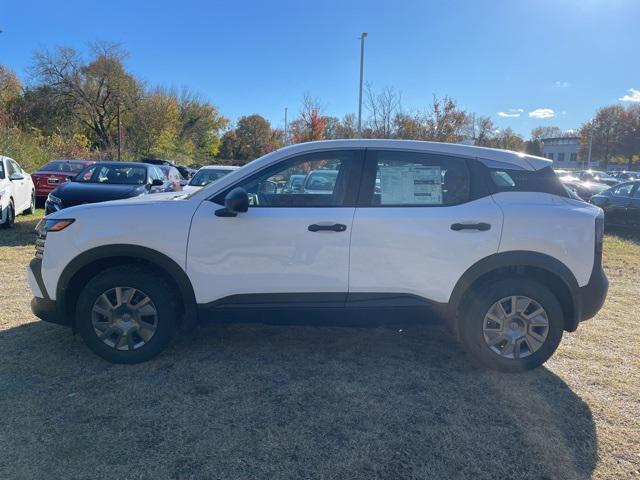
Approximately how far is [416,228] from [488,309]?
0.87 metres

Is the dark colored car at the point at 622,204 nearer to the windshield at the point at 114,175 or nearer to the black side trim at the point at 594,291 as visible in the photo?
the black side trim at the point at 594,291

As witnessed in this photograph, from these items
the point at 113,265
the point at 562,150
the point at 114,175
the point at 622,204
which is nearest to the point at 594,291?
the point at 113,265

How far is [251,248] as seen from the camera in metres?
3.54

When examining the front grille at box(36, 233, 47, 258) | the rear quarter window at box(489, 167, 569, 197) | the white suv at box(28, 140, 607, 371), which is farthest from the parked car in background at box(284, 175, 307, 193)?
the front grille at box(36, 233, 47, 258)

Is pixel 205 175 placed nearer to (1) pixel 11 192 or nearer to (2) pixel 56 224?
(1) pixel 11 192

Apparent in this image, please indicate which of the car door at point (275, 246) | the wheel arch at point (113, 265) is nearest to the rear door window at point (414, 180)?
the car door at point (275, 246)

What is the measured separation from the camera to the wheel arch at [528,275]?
358 centimetres

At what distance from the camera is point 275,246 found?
139 inches

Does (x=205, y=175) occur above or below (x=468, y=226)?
above

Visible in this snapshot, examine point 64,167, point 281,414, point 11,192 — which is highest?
point 64,167

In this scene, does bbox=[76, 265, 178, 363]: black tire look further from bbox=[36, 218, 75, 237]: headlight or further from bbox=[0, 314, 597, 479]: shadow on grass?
bbox=[36, 218, 75, 237]: headlight

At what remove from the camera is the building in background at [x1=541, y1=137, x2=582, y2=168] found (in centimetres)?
9081

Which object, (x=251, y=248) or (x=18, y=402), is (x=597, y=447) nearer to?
(x=251, y=248)

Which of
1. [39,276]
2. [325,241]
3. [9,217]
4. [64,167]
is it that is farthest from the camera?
[64,167]
